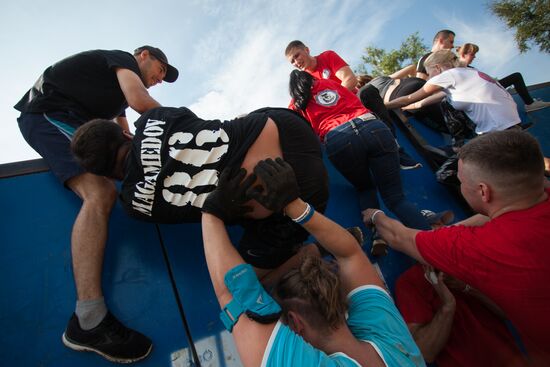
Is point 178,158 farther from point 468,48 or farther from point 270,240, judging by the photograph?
point 468,48

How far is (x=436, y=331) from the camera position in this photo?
4.76 ft

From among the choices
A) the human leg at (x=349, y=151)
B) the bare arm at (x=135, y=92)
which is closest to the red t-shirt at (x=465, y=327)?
the human leg at (x=349, y=151)

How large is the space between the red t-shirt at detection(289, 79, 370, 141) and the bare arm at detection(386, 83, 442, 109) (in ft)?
3.32

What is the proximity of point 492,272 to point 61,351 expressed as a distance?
1.94 metres

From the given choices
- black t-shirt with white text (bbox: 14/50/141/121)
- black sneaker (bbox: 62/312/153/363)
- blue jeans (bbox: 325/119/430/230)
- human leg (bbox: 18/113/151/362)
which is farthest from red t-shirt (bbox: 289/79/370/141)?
black sneaker (bbox: 62/312/153/363)

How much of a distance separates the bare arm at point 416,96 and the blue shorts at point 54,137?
2.77m

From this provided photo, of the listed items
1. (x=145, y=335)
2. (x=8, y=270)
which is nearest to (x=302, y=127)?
(x=145, y=335)

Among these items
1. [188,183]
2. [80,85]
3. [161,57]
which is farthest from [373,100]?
[80,85]

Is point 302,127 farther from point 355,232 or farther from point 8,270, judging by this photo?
point 8,270

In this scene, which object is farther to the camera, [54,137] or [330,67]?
[330,67]

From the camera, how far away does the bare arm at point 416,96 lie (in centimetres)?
257

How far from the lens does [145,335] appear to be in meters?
1.39

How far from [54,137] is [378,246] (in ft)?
6.76

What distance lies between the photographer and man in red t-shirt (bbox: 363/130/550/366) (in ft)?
3.58
